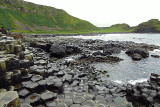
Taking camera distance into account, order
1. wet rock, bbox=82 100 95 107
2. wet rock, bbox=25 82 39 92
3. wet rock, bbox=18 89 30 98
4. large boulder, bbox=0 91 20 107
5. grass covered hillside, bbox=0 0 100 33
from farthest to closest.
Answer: grass covered hillside, bbox=0 0 100 33 < wet rock, bbox=25 82 39 92 < wet rock, bbox=18 89 30 98 < wet rock, bbox=82 100 95 107 < large boulder, bbox=0 91 20 107

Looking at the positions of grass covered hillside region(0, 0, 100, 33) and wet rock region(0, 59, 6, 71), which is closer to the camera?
wet rock region(0, 59, 6, 71)

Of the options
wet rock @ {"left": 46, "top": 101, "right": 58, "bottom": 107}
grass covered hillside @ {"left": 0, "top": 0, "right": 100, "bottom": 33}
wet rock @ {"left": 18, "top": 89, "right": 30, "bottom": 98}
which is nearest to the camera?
wet rock @ {"left": 46, "top": 101, "right": 58, "bottom": 107}

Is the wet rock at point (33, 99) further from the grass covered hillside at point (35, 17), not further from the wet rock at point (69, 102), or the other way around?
the grass covered hillside at point (35, 17)

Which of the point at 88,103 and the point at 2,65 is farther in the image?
the point at 2,65

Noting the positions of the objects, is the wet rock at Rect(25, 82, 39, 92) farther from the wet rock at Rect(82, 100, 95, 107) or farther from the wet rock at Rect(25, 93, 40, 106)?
the wet rock at Rect(82, 100, 95, 107)

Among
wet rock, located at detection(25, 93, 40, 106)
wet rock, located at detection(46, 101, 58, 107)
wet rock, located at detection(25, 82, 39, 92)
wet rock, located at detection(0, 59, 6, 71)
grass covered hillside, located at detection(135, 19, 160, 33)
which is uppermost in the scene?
grass covered hillside, located at detection(135, 19, 160, 33)

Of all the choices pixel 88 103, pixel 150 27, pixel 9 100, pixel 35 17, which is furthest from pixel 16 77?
pixel 150 27

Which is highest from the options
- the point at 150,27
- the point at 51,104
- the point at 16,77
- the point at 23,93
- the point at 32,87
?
the point at 150,27

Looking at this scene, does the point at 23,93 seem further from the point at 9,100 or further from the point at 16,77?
the point at 9,100

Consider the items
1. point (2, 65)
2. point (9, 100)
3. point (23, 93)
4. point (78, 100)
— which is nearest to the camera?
point (9, 100)

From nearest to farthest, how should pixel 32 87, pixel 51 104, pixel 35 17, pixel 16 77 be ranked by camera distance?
pixel 51 104 → pixel 32 87 → pixel 16 77 → pixel 35 17

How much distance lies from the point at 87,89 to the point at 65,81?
2164 millimetres

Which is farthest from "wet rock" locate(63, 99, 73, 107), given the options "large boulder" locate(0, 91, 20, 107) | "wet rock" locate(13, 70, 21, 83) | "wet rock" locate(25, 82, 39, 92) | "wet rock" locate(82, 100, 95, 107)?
"wet rock" locate(13, 70, 21, 83)

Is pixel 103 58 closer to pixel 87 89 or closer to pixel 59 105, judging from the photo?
pixel 87 89
